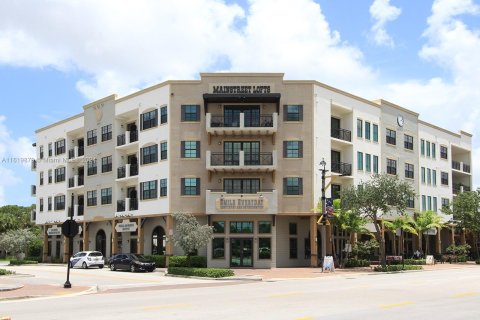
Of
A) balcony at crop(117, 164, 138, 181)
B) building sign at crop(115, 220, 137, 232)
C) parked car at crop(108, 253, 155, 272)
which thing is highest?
balcony at crop(117, 164, 138, 181)

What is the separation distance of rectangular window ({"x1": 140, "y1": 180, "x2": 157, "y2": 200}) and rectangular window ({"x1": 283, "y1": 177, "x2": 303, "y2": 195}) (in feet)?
35.6

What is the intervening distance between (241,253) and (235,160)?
24.1 feet

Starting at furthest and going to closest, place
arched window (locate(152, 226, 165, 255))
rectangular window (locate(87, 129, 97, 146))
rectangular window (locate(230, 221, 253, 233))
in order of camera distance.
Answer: rectangular window (locate(87, 129, 97, 146)), arched window (locate(152, 226, 165, 255)), rectangular window (locate(230, 221, 253, 233))

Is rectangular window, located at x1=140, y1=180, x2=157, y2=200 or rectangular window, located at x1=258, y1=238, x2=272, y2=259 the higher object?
rectangular window, located at x1=140, y1=180, x2=157, y2=200

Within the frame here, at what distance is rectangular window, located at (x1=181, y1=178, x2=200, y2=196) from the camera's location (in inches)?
2004

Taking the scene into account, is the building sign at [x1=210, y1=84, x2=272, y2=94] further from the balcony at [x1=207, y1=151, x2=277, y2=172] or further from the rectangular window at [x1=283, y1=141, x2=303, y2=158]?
the balcony at [x1=207, y1=151, x2=277, y2=172]

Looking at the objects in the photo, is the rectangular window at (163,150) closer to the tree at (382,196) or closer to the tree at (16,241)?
the tree at (382,196)

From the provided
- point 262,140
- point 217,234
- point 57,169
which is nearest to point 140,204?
point 217,234

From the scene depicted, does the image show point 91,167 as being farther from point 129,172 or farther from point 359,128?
point 359,128

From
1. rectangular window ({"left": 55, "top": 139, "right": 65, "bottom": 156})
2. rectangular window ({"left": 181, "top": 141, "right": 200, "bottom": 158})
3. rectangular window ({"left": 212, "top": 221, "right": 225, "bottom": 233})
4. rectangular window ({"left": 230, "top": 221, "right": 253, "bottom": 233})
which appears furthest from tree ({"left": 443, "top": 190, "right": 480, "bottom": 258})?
rectangular window ({"left": 55, "top": 139, "right": 65, "bottom": 156})

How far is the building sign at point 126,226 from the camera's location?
54725 millimetres

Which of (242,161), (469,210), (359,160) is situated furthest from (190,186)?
(469,210)

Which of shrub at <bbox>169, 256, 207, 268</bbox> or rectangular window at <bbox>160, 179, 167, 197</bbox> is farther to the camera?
rectangular window at <bbox>160, 179, 167, 197</bbox>

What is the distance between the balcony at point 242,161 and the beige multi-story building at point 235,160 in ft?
0.27
